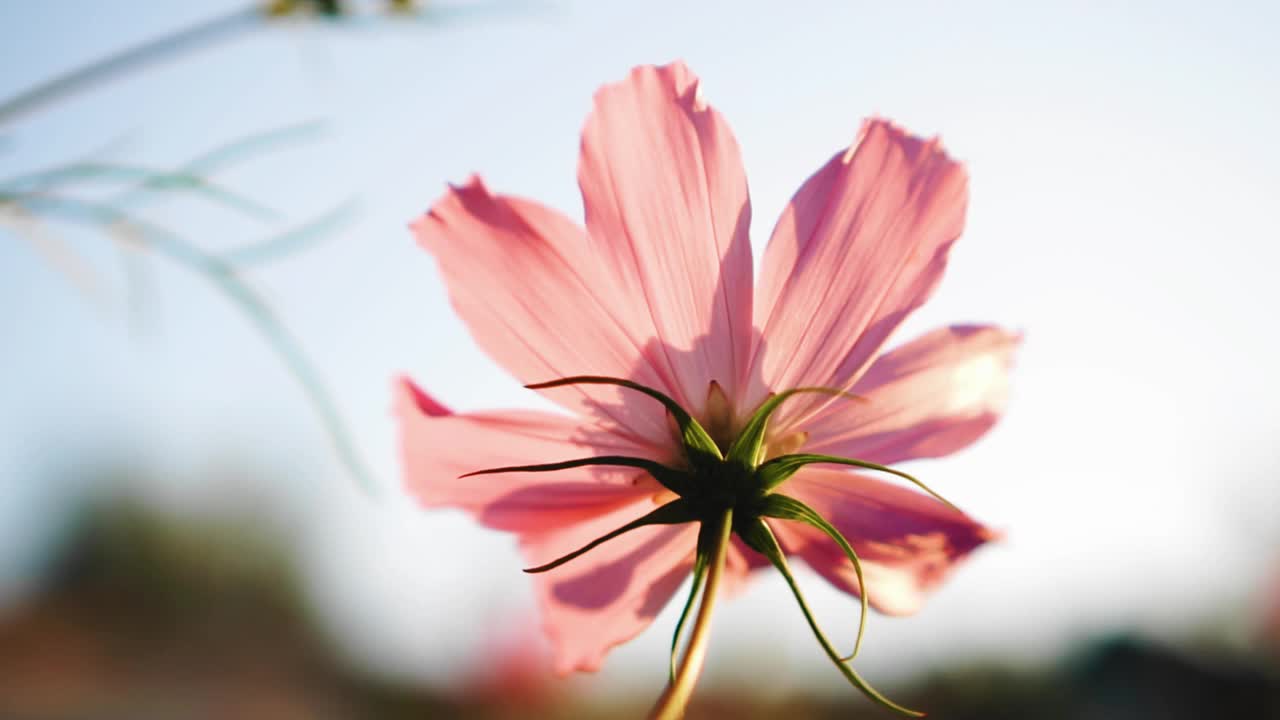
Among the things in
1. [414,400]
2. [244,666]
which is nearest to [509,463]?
[414,400]

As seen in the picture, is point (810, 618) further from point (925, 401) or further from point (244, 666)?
point (244, 666)

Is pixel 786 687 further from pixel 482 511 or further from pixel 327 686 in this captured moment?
pixel 482 511

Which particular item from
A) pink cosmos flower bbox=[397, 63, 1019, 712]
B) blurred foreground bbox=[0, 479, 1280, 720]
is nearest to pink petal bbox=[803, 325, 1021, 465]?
pink cosmos flower bbox=[397, 63, 1019, 712]

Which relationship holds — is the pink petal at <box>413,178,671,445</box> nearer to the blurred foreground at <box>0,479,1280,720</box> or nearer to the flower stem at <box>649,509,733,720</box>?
the flower stem at <box>649,509,733,720</box>

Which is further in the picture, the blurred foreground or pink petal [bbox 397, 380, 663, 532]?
the blurred foreground

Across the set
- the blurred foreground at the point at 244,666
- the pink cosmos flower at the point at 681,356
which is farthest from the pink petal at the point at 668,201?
the blurred foreground at the point at 244,666

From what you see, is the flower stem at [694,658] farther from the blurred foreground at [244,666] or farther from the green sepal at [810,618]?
the blurred foreground at [244,666]

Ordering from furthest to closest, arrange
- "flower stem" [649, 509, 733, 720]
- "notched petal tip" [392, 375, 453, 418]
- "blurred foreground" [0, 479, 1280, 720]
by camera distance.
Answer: "blurred foreground" [0, 479, 1280, 720], "notched petal tip" [392, 375, 453, 418], "flower stem" [649, 509, 733, 720]

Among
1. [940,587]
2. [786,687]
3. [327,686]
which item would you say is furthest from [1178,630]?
[940,587]
